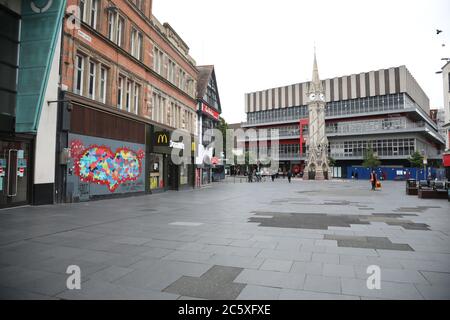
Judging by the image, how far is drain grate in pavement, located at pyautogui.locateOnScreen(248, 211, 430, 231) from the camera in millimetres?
9250

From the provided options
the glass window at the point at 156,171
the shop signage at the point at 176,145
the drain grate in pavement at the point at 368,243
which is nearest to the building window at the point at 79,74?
the glass window at the point at 156,171

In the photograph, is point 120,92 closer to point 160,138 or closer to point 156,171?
point 160,138

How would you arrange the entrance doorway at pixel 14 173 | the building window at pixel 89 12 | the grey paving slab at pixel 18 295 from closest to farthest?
1. the grey paving slab at pixel 18 295
2. the entrance doorway at pixel 14 173
3. the building window at pixel 89 12

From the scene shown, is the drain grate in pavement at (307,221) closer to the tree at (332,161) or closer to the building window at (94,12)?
the building window at (94,12)

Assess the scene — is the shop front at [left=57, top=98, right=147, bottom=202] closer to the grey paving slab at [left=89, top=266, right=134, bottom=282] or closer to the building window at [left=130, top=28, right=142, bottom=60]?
the building window at [left=130, top=28, right=142, bottom=60]

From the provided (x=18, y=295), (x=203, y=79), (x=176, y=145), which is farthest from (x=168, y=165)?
(x=18, y=295)

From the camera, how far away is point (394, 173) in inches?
2457

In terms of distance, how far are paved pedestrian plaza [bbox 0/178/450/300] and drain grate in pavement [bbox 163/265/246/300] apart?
0.01m

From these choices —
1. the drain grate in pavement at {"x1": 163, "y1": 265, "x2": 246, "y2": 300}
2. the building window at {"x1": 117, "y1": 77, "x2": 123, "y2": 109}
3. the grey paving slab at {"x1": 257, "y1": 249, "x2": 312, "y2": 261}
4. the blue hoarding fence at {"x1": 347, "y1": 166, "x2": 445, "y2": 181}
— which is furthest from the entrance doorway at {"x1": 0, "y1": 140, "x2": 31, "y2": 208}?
the blue hoarding fence at {"x1": 347, "y1": 166, "x2": 445, "y2": 181}

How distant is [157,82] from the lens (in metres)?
24.8

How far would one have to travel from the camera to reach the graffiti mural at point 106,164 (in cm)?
1559

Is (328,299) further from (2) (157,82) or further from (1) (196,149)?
(1) (196,149)

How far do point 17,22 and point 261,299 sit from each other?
15.5 m

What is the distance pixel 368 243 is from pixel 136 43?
66.5 feet
